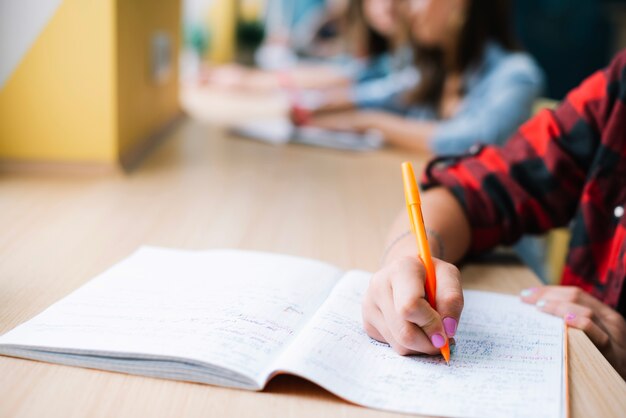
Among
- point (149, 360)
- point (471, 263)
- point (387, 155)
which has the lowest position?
point (387, 155)

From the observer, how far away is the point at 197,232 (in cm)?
94

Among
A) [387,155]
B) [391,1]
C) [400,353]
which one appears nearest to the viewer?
[400,353]

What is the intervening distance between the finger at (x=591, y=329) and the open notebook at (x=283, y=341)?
0.01 meters

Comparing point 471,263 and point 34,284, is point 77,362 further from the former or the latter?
point 471,263

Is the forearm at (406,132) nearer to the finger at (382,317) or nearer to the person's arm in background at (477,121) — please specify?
the person's arm in background at (477,121)

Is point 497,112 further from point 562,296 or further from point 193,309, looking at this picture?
point 193,309

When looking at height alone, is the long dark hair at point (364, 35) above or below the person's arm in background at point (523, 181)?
below

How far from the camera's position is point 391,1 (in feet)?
7.45

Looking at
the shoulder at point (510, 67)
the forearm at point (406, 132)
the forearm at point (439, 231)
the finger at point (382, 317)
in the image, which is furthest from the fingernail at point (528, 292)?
the shoulder at point (510, 67)

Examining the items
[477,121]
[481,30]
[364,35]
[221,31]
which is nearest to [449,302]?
[477,121]

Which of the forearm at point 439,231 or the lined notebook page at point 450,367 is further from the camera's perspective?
the forearm at point 439,231

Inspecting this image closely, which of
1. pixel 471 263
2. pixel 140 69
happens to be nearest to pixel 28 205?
pixel 140 69

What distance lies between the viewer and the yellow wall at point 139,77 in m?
1.23

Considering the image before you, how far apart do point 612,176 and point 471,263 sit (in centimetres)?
22
